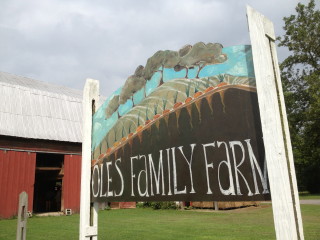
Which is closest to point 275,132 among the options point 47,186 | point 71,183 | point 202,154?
point 202,154

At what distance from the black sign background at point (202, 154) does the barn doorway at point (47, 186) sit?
53.4ft

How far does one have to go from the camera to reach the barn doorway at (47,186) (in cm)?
1862

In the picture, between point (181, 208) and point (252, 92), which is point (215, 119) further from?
point (181, 208)

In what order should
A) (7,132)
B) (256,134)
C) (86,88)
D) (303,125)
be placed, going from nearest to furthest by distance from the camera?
(256,134) → (86,88) → (7,132) → (303,125)

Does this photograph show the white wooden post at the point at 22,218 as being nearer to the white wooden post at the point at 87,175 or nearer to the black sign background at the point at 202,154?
the white wooden post at the point at 87,175

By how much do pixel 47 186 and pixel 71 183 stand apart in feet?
21.3

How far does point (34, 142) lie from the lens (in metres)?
15.9

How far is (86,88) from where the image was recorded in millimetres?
3410

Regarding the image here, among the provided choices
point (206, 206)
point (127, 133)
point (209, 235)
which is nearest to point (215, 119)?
point (127, 133)

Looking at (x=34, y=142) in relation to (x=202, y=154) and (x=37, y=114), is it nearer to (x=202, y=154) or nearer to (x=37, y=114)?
(x=37, y=114)

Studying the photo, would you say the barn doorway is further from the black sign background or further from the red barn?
the black sign background

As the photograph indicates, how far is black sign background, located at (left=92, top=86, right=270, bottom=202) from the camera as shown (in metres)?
1.82

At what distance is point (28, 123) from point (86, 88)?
14.0 m

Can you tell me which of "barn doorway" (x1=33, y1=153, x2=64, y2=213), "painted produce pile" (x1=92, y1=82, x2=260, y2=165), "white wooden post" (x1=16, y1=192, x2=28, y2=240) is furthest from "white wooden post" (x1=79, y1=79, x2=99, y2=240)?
"barn doorway" (x1=33, y1=153, x2=64, y2=213)
